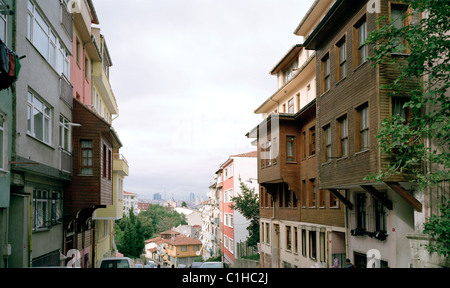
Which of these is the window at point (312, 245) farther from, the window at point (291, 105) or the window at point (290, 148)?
the window at point (291, 105)

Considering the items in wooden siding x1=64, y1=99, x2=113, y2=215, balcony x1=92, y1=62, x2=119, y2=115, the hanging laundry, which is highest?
balcony x1=92, y1=62, x2=119, y2=115

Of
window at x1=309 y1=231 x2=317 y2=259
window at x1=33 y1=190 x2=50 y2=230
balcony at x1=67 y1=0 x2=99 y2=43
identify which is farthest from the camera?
window at x1=309 y1=231 x2=317 y2=259

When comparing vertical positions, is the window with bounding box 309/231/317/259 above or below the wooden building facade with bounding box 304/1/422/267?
below

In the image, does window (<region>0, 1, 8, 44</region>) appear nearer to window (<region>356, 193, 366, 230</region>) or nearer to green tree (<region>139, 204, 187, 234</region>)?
window (<region>356, 193, 366, 230</region>)

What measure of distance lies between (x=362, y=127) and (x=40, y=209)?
12862 millimetres

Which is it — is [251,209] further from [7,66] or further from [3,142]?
[7,66]

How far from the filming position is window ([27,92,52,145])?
16.7 m

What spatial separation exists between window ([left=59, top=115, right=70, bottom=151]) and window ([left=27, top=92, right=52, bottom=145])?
5.91 feet

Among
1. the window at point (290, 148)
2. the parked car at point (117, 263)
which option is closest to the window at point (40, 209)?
the parked car at point (117, 263)

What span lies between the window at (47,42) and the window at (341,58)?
1204 cm

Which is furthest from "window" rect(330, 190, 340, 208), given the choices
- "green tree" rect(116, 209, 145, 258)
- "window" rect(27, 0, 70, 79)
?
"green tree" rect(116, 209, 145, 258)

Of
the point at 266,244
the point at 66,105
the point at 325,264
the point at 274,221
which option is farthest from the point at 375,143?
the point at 266,244

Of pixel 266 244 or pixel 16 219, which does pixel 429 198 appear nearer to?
pixel 16 219

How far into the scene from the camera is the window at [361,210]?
20341 mm
